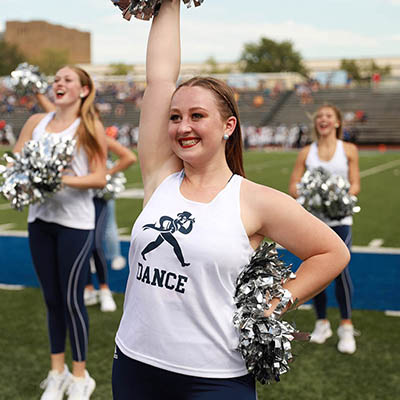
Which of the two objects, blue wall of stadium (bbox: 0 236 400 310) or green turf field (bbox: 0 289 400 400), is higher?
green turf field (bbox: 0 289 400 400)

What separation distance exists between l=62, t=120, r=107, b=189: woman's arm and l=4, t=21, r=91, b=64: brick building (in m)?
82.8

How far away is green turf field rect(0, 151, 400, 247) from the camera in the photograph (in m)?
8.41

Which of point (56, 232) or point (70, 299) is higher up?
point (56, 232)

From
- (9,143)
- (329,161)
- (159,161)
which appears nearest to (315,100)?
(9,143)

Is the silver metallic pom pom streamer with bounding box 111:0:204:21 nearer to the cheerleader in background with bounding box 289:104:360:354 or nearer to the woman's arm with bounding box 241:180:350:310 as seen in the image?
the woman's arm with bounding box 241:180:350:310

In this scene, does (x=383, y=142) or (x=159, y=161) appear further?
(x=383, y=142)

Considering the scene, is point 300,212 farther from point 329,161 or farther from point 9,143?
point 9,143

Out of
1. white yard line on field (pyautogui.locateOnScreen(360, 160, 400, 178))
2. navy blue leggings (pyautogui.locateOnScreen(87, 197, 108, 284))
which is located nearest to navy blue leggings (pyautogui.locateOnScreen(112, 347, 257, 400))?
navy blue leggings (pyautogui.locateOnScreen(87, 197, 108, 284))

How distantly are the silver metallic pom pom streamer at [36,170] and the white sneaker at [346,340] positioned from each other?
2.17 meters

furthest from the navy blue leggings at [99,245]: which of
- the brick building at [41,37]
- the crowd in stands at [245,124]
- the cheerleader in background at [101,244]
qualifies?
the brick building at [41,37]

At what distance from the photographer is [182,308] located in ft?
5.58

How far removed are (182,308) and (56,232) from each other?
1746mm

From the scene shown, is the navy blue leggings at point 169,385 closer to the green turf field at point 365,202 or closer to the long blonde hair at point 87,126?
the long blonde hair at point 87,126

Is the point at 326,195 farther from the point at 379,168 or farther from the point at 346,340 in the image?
the point at 379,168
